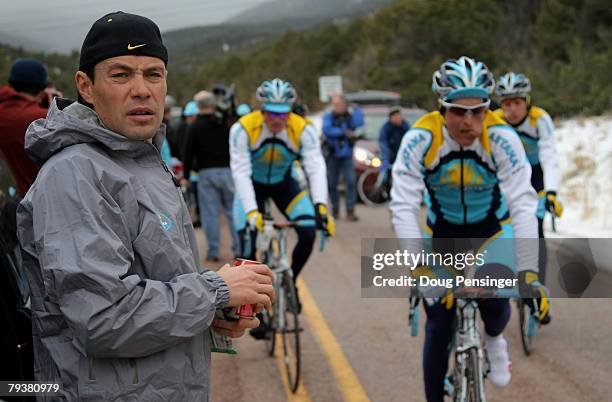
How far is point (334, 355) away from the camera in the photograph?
6.40m

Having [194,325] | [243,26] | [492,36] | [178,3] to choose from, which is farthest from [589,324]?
[243,26]

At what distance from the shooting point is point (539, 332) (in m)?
6.97

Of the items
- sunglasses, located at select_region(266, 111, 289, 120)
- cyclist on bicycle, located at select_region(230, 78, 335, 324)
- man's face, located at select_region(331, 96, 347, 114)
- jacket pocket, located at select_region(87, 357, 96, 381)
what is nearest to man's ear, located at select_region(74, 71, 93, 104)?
jacket pocket, located at select_region(87, 357, 96, 381)

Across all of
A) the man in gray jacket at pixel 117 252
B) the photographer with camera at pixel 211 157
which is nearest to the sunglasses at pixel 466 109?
the man in gray jacket at pixel 117 252

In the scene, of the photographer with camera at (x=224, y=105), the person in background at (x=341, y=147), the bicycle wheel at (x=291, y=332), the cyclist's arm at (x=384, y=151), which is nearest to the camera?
the bicycle wheel at (x=291, y=332)

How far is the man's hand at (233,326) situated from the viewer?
2.28 m

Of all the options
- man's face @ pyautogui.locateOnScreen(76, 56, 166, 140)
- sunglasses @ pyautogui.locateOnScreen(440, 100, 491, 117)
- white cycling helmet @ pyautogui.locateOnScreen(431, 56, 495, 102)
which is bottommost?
sunglasses @ pyautogui.locateOnScreen(440, 100, 491, 117)

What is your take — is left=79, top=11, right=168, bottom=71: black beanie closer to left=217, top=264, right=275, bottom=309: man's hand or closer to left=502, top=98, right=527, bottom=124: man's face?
left=217, top=264, right=275, bottom=309: man's hand

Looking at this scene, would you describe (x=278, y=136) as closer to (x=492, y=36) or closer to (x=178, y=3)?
(x=178, y=3)

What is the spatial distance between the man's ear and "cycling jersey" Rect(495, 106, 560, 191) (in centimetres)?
534

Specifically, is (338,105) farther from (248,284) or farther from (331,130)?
(248,284)

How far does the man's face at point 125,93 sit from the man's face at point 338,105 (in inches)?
502

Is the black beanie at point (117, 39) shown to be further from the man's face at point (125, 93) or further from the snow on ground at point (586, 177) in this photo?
the snow on ground at point (586, 177)

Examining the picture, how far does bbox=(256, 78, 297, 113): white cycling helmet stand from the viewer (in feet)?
20.6
